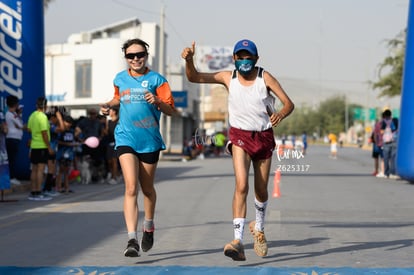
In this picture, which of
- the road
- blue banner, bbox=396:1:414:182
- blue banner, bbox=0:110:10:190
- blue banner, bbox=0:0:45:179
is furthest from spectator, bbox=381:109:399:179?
blue banner, bbox=0:110:10:190

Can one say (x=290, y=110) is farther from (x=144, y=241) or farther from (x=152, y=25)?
(x=152, y=25)

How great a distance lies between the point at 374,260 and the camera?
23.7 feet

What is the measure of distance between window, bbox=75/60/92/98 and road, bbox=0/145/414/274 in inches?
1512

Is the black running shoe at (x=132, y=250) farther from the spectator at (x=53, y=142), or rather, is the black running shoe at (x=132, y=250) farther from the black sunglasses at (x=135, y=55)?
the spectator at (x=53, y=142)

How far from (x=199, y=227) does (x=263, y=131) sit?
9.07 feet

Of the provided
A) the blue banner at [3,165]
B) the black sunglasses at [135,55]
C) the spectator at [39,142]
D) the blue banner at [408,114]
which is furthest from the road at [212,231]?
the blue banner at [408,114]

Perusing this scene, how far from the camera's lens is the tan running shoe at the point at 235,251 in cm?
695

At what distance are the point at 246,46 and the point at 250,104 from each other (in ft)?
1.73

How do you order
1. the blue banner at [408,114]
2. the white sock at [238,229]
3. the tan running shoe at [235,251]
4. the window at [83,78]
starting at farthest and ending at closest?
1. the window at [83,78]
2. the blue banner at [408,114]
3. the white sock at [238,229]
4. the tan running shoe at [235,251]

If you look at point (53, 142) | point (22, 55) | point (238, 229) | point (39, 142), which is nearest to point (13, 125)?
point (53, 142)

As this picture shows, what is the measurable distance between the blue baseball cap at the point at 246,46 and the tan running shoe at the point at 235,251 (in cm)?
170

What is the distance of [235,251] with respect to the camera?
6.96 metres

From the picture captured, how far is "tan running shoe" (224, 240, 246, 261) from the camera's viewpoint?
6949mm

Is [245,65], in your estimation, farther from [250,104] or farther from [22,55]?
[22,55]
